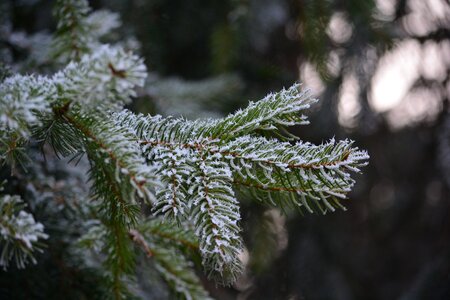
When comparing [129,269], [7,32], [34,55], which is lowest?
[129,269]

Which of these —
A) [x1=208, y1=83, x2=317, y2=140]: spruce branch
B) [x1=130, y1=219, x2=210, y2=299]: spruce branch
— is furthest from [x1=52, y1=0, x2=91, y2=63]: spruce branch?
[x1=208, y1=83, x2=317, y2=140]: spruce branch

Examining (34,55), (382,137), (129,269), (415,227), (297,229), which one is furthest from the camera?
(415,227)

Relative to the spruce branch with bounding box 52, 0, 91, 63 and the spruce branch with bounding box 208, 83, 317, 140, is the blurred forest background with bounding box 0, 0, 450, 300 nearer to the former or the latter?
→ the spruce branch with bounding box 52, 0, 91, 63

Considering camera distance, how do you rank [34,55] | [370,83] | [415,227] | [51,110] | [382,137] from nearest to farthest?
[51,110] < [34,55] < [370,83] < [382,137] < [415,227]

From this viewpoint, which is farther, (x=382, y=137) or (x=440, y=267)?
(x=382, y=137)

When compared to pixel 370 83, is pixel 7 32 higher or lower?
higher

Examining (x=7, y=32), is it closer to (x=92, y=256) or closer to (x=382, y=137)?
(x=92, y=256)

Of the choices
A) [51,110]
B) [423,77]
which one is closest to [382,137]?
[423,77]

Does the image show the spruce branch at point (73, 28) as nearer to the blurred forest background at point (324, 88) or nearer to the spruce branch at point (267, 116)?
the blurred forest background at point (324, 88)

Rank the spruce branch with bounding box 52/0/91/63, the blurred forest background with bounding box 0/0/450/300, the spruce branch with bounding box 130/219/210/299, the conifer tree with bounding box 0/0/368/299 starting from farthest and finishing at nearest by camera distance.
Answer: the blurred forest background with bounding box 0/0/450/300
the spruce branch with bounding box 52/0/91/63
the spruce branch with bounding box 130/219/210/299
the conifer tree with bounding box 0/0/368/299
